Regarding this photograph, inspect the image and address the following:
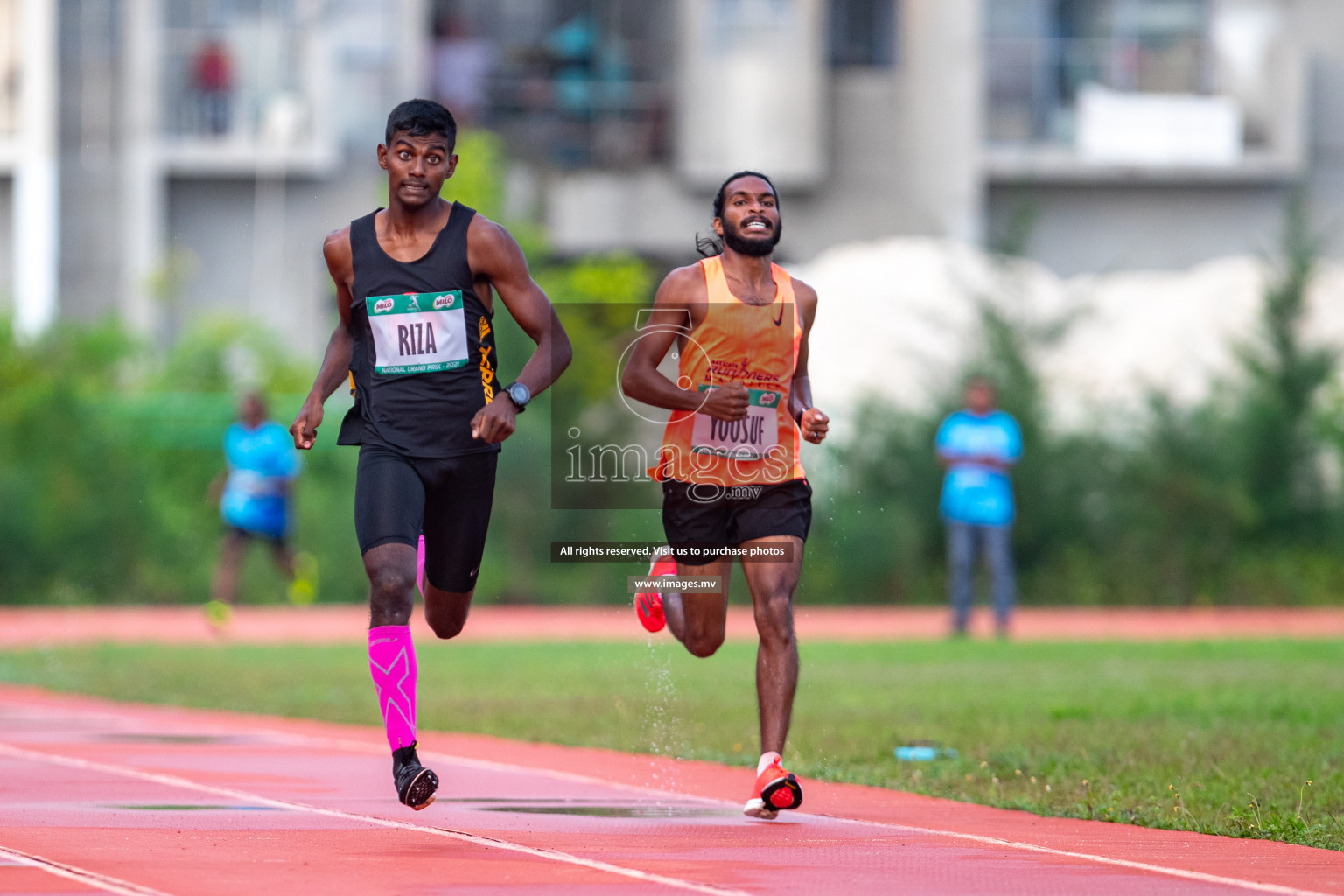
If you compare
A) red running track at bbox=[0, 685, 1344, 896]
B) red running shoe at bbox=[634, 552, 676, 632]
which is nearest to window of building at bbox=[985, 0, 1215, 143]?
red running track at bbox=[0, 685, 1344, 896]

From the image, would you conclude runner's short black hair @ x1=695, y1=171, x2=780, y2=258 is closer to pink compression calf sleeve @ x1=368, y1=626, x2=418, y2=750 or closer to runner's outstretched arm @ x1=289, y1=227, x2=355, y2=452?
runner's outstretched arm @ x1=289, y1=227, x2=355, y2=452

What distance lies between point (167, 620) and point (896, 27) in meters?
19.4

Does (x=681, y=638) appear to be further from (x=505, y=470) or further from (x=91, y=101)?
(x=91, y=101)

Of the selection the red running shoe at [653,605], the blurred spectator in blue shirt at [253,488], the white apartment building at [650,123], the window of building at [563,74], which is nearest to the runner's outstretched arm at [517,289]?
the red running shoe at [653,605]

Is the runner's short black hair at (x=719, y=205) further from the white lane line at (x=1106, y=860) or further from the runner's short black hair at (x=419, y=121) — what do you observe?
the white lane line at (x=1106, y=860)

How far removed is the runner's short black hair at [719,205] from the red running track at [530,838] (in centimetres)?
219

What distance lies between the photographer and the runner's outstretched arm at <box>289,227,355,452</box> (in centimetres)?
762

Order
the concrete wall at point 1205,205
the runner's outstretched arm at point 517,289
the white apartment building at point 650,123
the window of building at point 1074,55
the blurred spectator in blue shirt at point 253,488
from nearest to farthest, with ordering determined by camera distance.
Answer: the runner's outstretched arm at point 517,289, the blurred spectator in blue shirt at point 253,488, the white apartment building at point 650,123, the window of building at point 1074,55, the concrete wall at point 1205,205

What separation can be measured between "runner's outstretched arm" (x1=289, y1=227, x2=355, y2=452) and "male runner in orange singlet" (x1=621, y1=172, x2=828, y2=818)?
3.54 feet

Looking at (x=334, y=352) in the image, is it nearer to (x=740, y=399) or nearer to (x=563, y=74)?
(x=740, y=399)

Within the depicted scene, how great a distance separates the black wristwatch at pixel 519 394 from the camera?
7535 mm

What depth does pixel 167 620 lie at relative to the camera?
21.7 metres

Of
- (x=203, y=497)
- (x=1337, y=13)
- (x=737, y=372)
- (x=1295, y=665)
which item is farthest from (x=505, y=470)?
(x=1337, y=13)

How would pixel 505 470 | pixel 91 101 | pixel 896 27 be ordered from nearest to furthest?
pixel 505 470
pixel 91 101
pixel 896 27
